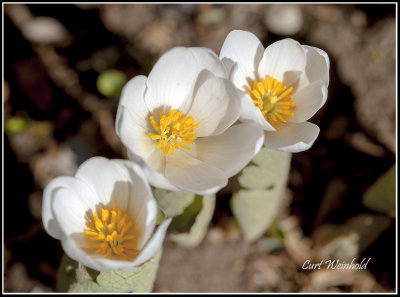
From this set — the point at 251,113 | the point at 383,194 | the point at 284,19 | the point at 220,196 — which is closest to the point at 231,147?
the point at 251,113

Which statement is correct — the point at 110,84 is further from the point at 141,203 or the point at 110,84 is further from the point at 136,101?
the point at 141,203

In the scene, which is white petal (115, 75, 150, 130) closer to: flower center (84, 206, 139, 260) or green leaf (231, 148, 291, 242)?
flower center (84, 206, 139, 260)

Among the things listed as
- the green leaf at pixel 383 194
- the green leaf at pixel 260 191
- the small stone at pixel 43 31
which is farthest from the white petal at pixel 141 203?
the small stone at pixel 43 31

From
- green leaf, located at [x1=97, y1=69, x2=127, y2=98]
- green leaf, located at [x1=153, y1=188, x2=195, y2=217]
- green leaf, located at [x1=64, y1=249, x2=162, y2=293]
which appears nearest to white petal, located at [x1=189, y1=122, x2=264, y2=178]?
green leaf, located at [x1=153, y1=188, x2=195, y2=217]

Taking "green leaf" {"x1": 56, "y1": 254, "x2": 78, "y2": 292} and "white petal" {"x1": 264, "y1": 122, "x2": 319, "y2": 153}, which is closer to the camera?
"white petal" {"x1": 264, "y1": 122, "x2": 319, "y2": 153}

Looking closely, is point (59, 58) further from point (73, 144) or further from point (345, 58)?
point (345, 58)

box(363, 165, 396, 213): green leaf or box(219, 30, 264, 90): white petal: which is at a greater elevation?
box(219, 30, 264, 90): white petal

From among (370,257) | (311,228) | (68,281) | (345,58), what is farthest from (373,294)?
(68,281)
